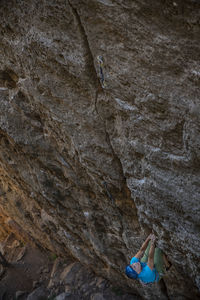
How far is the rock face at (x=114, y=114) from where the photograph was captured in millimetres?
3537

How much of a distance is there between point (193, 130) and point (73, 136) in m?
2.17

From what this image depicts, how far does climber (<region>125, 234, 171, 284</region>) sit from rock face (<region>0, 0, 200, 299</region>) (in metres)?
0.19

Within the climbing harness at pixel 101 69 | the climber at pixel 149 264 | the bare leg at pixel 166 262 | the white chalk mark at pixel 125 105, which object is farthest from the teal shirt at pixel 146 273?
the climbing harness at pixel 101 69

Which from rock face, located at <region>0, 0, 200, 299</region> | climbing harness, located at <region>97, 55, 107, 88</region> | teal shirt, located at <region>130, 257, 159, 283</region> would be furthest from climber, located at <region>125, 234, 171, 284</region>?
climbing harness, located at <region>97, 55, 107, 88</region>

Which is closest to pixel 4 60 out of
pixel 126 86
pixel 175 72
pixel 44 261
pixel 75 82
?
pixel 75 82

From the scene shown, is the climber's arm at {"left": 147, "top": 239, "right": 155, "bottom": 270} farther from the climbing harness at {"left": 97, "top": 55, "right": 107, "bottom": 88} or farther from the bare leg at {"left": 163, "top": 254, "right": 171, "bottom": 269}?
the climbing harness at {"left": 97, "top": 55, "right": 107, "bottom": 88}

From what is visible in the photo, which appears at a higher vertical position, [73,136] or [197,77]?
[197,77]

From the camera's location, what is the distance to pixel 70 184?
6.48m

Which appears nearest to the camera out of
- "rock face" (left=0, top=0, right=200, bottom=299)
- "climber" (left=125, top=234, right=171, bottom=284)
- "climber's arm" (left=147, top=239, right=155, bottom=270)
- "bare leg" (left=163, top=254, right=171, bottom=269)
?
"rock face" (left=0, top=0, right=200, bottom=299)

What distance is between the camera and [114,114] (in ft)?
14.6

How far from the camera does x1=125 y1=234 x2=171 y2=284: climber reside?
4.74m

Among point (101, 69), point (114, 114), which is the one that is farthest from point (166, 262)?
point (101, 69)

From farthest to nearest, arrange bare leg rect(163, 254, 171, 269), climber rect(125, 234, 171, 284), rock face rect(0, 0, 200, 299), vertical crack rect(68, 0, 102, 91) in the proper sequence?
bare leg rect(163, 254, 171, 269) → climber rect(125, 234, 171, 284) → vertical crack rect(68, 0, 102, 91) → rock face rect(0, 0, 200, 299)

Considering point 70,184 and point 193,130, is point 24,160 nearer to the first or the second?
point 70,184
